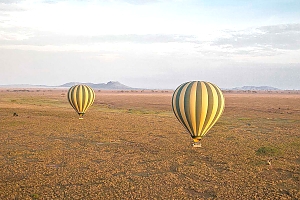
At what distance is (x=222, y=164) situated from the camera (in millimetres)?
14180

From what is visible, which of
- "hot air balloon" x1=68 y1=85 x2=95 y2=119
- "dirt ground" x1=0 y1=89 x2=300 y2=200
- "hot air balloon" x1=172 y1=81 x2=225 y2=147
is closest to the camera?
"dirt ground" x1=0 y1=89 x2=300 y2=200

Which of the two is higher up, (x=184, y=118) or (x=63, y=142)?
(x=184, y=118)

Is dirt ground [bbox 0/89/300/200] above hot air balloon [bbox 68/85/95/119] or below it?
below

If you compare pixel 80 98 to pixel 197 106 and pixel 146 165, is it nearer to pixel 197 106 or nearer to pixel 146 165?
pixel 197 106

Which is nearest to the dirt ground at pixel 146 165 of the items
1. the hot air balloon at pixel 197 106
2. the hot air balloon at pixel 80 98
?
the hot air balloon at pixel 197 106

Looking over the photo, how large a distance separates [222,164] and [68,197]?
291 inches

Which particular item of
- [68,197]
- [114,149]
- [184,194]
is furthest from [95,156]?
[184,194]

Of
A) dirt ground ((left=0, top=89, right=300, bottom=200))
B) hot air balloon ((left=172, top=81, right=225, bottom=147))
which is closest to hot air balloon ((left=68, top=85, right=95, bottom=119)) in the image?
dirt ground ((left=0, top=89, right=300, bottom=200))

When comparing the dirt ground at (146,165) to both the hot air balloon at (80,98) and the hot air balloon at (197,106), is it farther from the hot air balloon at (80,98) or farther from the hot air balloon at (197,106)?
the hot air balloon at (80,98)

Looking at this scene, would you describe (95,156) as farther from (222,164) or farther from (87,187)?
(222,164)

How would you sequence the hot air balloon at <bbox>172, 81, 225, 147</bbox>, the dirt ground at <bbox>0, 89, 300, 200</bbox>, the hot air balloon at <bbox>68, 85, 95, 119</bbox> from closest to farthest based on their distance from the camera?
the dirt ground at <bbox>0, 89, 300, 200</bbox>
the hot air balloon at <bbox>172, 81, 225, 147</bbox>
the hot air balloon at <bbox>68, 85, 95, 119</bbox>

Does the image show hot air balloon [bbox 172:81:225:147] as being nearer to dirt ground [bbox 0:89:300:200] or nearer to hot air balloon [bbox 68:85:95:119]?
dirt ground [bbox 0:89:300:200]

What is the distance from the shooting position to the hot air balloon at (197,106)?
677 inches

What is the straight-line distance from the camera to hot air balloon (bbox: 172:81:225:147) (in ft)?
56.4
